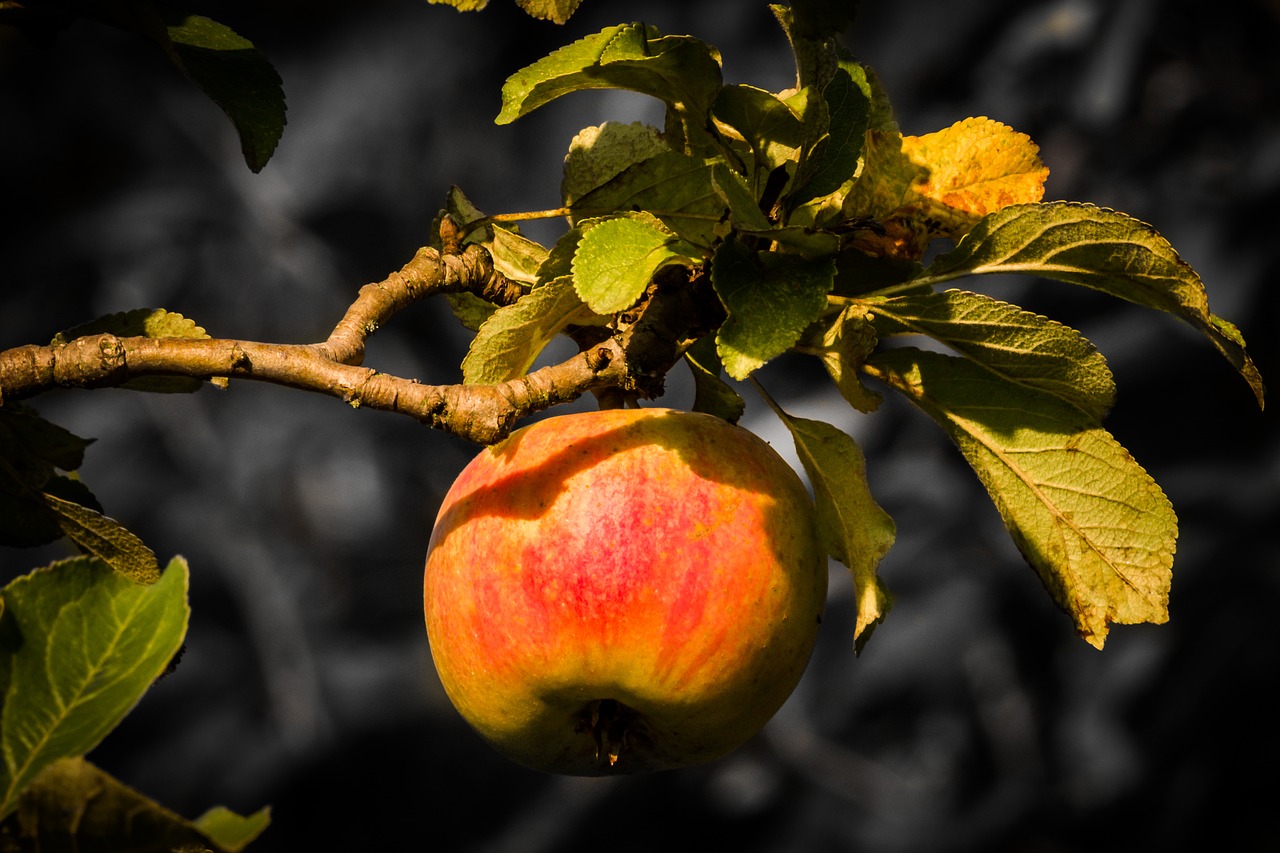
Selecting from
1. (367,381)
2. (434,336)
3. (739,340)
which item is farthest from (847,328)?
(434,336)

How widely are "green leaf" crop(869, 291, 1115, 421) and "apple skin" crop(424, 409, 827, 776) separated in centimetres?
10

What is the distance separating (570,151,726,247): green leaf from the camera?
0.49 meters

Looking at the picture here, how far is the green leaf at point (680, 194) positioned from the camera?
1.61ft

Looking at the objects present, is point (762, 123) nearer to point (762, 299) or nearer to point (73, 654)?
point (762, 299)

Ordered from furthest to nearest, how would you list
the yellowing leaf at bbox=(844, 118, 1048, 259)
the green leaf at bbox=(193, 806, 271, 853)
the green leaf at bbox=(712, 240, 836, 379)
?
the yellowing leaf at bbox=(844, 118, 1048, 259) < the green leaf at bbox=(712, 240, 836, 379) < the green leaf at bbox=(193, 806, 271, 853)

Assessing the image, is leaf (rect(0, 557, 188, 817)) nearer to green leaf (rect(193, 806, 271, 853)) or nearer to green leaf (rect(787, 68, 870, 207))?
green leaf (rect(193, 806, 271, 853))

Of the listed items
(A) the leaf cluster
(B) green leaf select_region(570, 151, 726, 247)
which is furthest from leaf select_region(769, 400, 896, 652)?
(B) green leaf select_region(570, 151, 726, 247)

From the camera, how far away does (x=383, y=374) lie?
41cm

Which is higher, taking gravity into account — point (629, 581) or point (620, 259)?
point (620, 259)

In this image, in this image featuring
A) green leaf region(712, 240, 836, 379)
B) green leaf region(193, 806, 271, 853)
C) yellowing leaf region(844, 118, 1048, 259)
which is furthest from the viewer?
yellowing leaf region(844, 118, 1048, 259)

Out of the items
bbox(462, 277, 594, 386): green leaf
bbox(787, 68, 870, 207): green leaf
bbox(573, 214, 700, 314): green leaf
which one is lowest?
bbox(462, 277, 594, 386): green leaf

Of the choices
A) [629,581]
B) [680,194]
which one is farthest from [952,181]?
[629,581]

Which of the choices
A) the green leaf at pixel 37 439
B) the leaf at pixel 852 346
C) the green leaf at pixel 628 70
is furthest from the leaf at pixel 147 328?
the leaf at pixel 852 346

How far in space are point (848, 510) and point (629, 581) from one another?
0.36ft
